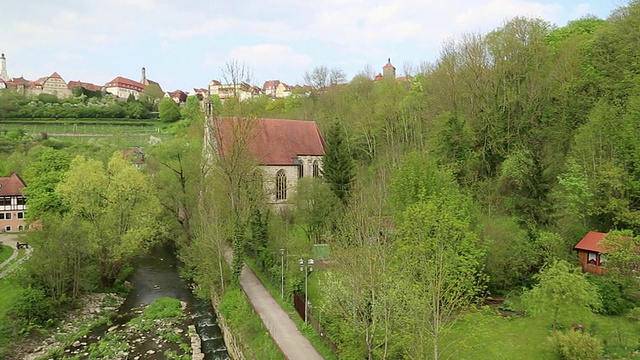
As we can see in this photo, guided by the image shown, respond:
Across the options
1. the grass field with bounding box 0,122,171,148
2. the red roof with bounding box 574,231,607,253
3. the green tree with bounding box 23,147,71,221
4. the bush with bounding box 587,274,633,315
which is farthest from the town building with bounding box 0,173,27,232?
the bush with bounding box 587,274,633,315

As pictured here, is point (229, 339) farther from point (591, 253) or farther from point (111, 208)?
point (591, 253)

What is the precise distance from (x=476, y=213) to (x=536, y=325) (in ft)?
20.7

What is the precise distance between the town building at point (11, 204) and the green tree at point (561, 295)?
4511 cm

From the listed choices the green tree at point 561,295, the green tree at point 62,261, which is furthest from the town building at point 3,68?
the green tree at point 561,295

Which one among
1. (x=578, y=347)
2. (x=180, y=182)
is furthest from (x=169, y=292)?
(x=578, y=347)

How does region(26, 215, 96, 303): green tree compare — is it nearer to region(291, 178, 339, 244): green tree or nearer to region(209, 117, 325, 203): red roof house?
region(291, 178, 339, 244): green tree

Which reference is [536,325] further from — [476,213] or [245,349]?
[245,349]

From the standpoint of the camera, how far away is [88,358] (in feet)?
65.6

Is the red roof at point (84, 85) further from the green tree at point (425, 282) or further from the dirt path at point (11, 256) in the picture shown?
the green tree at point (425, 282)

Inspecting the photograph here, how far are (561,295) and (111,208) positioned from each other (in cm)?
2644

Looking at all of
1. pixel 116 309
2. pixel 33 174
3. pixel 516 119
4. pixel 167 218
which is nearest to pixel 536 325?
pixel 516 119

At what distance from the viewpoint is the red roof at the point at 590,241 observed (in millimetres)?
23405

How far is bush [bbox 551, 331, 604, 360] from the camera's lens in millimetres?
15188

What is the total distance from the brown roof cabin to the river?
19.3 m
